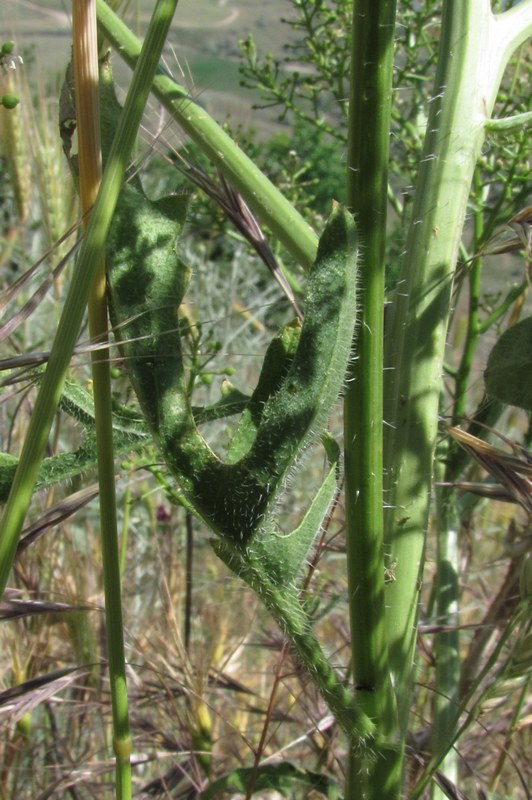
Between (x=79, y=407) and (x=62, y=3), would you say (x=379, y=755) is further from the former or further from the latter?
(x=62, y=3)

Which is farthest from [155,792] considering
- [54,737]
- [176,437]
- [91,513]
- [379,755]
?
[91,513]

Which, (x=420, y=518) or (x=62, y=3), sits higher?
(x=62, y=3)

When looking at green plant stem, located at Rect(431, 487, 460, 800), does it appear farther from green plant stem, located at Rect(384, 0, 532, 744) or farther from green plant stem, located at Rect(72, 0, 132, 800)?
green plant stem, located at Rect(72, 0, 132, 800)

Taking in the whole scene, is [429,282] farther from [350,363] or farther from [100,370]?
[100,370]

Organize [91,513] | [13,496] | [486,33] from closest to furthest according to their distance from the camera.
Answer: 1. [13,496]
2. [486,33]
3. [91,513]

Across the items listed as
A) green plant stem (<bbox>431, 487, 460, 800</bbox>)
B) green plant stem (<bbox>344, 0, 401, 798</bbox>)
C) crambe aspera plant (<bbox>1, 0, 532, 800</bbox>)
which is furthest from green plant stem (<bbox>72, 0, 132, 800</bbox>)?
green plant stem (<bbox>431, 487, 460, 800</bbox>)

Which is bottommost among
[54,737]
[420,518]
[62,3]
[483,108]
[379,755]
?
[54,737]
